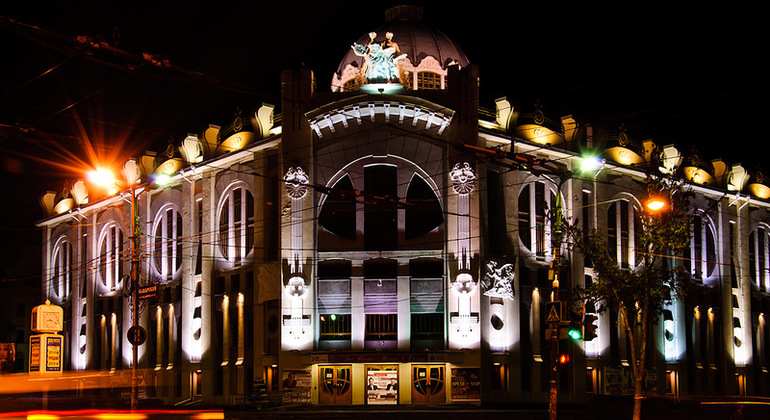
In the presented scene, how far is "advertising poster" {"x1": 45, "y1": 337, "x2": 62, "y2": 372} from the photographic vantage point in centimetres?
2425

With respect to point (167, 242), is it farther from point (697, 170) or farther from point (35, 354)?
point (697, 170)

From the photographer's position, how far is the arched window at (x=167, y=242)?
173 feet

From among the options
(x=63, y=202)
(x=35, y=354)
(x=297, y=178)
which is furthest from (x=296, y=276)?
(x=63, y=202)

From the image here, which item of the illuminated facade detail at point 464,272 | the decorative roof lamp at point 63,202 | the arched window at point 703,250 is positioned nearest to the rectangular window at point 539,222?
the illuminated facade detail at point 464,272

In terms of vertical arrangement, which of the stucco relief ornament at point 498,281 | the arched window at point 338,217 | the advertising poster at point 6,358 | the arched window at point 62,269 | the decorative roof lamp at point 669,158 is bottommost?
the advertising poster at point 6,358

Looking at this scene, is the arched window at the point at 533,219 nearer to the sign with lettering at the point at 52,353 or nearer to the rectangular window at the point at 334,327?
the rectangular window at the point at 334,327

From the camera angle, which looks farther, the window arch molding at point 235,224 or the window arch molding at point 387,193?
the window arch molding at point 235,224

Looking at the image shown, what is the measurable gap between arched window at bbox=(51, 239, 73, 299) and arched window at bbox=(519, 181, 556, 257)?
1369 inches

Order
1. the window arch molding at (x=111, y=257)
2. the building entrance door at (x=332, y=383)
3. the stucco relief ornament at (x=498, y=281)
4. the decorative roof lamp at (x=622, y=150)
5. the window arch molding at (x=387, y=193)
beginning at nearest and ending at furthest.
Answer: the building entrance door at (x=332, y=383)
the stucco relief ornament at (x=498, y=281)
the window arch molding at (x=387, y=193)
the decorative roof lamp at (x=622, y=150)
the window arch molding at (x=111, y=257)

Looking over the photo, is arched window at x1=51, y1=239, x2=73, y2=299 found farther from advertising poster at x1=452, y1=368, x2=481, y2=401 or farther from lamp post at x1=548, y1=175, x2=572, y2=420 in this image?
lamp post at x1=548, y1=175, x2=572, y2=420

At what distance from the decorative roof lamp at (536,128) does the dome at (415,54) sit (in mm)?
6219

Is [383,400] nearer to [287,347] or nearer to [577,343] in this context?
[287,347]

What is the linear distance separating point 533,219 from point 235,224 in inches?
666

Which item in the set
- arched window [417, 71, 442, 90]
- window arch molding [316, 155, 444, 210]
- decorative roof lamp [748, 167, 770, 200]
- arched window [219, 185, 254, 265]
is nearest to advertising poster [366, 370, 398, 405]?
window arch molding [316, 155, 444, 210]
